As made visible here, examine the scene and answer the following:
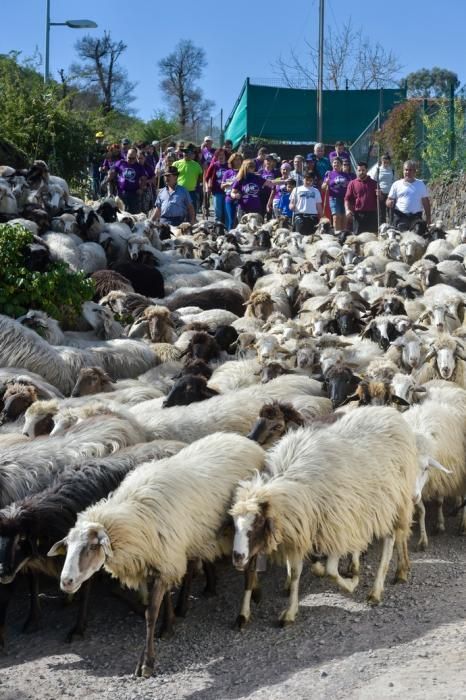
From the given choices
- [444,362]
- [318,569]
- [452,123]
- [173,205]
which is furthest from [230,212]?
[318,569]

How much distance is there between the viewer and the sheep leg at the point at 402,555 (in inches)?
249

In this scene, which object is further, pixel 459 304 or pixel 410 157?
pixel 410 157

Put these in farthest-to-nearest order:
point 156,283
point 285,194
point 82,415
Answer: point 285,194 < point 156,283 < point 82,415

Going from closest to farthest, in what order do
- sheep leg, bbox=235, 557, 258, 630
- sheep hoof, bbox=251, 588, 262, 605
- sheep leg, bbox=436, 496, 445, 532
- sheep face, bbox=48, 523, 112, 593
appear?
sheep face, bbox=48, 523, 112, 593 < sheep leg, bbox=235, 557, 258, 630 < sheep hoof, bbox=251, 588, 262, 605 < sheep leg, bbox=436, 496, 445, 532

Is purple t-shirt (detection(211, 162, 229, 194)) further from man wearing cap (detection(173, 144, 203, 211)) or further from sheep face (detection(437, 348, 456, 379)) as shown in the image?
sheep face (detection(437, 348, 456, 379))

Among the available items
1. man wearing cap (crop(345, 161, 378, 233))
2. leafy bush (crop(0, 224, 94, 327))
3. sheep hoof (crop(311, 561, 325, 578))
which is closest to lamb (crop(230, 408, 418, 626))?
sheep hoof (crop(311, 561, 325, 578))

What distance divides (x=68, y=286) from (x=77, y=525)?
6.15 metres

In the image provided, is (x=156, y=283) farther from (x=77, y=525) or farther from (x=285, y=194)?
(x=77, y=525)

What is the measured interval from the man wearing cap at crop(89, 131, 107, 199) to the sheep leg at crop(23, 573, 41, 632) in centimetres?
1712

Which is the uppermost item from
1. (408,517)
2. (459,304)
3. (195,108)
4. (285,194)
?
(195,108)

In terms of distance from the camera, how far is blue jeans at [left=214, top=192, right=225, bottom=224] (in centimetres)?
1983

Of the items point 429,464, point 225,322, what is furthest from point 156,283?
point 429,464

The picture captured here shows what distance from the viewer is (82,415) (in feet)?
23.9

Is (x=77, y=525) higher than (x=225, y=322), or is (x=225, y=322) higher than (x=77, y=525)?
(x=225, y=322)
